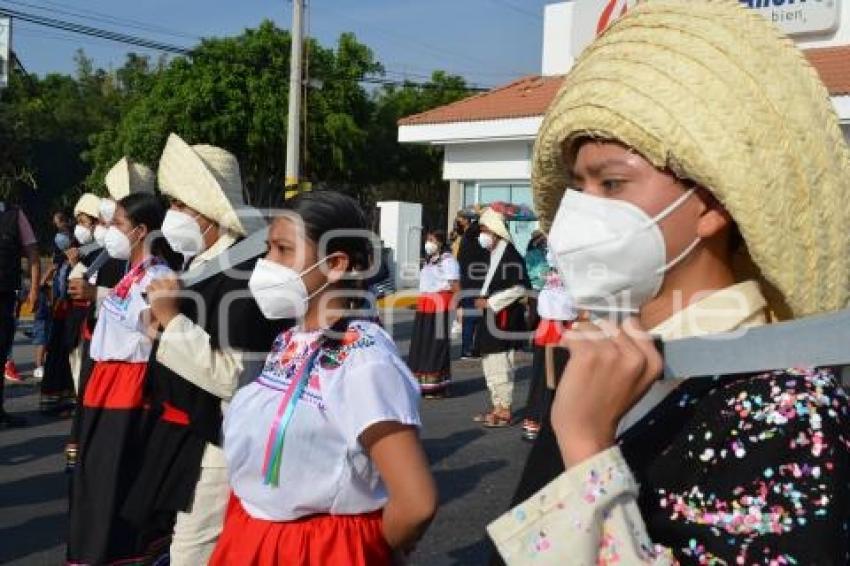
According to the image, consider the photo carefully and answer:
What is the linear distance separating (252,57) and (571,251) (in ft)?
89.1

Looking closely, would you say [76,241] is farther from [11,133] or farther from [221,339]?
[11,133]

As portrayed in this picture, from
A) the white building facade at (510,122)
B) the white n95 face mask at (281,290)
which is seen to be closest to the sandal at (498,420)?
the white n95 face mask at (281,290)

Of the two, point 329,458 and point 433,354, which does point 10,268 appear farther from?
point 329,458

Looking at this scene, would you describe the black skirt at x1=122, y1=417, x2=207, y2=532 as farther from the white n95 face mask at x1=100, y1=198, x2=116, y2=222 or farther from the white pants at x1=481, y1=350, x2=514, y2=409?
the white pants at x1=481, y1=350, x2=514, y2=409

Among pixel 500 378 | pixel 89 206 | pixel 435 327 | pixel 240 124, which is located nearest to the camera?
pixel 500 378

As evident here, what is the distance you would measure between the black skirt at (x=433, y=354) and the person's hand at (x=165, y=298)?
22.8ft

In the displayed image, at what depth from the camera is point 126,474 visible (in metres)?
4.10

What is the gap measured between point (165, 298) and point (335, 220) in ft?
3.22

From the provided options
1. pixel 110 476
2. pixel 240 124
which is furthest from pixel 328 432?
pixel 240 124

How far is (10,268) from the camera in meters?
7.61

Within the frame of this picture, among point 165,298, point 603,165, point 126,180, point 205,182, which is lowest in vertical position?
point 165,298

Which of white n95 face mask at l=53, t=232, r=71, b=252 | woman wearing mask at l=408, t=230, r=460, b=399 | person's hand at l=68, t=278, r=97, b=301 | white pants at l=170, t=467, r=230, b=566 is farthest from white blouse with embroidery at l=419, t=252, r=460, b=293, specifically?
white pants at l=170, t=467, r=230, b=566

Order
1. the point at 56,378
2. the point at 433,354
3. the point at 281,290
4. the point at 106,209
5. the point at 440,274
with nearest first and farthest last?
the point at 281,290
the point at 106,209
the point at 56,378
the point at 433,354
the point at 440,274

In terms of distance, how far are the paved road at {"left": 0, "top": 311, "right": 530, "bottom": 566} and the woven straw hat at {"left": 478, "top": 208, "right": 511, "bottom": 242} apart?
180cm
